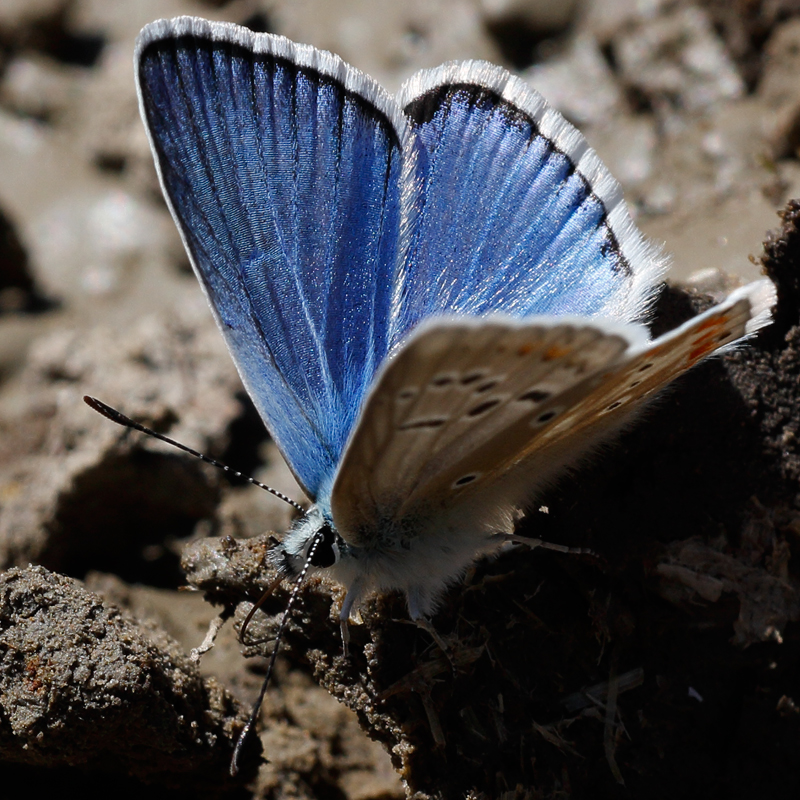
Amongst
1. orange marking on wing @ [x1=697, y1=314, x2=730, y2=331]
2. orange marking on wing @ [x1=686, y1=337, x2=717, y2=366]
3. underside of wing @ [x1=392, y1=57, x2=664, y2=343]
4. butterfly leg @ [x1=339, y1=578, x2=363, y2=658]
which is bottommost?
butterfly leg @ [x1=339, y1=578, x2=363, y2=658]

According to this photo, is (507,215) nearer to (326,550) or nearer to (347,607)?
(326,550)

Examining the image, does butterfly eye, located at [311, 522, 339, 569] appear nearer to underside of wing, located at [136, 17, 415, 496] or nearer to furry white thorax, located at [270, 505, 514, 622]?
furry white thorax, located at [270, 505, 514, 622]

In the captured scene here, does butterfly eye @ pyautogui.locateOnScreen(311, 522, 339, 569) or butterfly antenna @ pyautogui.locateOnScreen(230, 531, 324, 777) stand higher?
butterfly eye @ pyautogui.locateOnScreen(311, 522, 339, 569)

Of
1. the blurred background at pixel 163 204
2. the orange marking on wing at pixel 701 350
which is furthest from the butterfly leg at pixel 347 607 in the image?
the orange marking on wing at pixel 701 350

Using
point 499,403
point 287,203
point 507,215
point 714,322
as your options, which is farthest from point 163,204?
point 714,322

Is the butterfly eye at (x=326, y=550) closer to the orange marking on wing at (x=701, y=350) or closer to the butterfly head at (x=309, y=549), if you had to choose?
the butterfly head at (x=309, y=549)

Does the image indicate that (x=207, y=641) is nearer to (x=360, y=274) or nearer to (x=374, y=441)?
(x=374, y=441)

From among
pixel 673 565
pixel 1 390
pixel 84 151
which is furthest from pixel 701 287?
pixel 84 151

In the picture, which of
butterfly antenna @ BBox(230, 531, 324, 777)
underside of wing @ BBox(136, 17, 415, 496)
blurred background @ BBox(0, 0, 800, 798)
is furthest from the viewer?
blurred background @ BBox(0, 0, 800, 798)

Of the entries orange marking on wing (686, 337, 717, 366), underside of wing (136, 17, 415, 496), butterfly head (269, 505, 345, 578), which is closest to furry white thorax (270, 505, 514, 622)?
butterfly head (269, 505, 345, 578)
